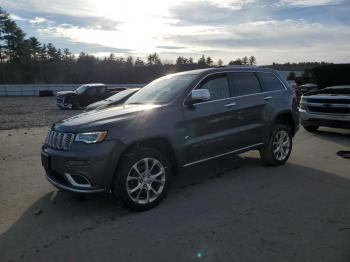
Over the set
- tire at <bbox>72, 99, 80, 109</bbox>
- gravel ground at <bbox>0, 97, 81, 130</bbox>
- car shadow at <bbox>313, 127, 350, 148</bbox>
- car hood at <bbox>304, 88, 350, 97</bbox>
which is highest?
car hood at <bbox>304, 88, 350, 97</bbox>

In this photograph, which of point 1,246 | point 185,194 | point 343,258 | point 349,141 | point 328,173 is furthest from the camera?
point 349,141

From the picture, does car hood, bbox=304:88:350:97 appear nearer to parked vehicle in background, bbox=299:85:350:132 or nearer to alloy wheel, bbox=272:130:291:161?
parked vehicle in background, bbox=299:85:350:132

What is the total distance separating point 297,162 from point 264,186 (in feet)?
5.93

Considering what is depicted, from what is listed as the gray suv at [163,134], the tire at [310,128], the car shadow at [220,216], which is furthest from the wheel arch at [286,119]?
the tire at [310,128]

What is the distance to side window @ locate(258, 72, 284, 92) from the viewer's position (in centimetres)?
649

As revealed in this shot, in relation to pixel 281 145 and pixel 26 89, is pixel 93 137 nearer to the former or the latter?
pixel 281 145

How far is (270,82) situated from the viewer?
6660 mm

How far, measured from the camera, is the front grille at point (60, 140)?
4.29 meters

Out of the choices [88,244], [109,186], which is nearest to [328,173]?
[109,186]

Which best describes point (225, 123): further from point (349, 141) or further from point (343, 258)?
point (349, 141)

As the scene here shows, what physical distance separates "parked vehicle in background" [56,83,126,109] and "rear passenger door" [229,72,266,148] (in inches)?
620

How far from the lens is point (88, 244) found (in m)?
3.68

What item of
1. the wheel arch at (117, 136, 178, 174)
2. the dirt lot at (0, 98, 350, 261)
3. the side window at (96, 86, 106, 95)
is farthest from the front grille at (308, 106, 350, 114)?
the side window at (96, 86, 106, 95)

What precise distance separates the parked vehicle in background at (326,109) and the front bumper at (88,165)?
23.1ft
